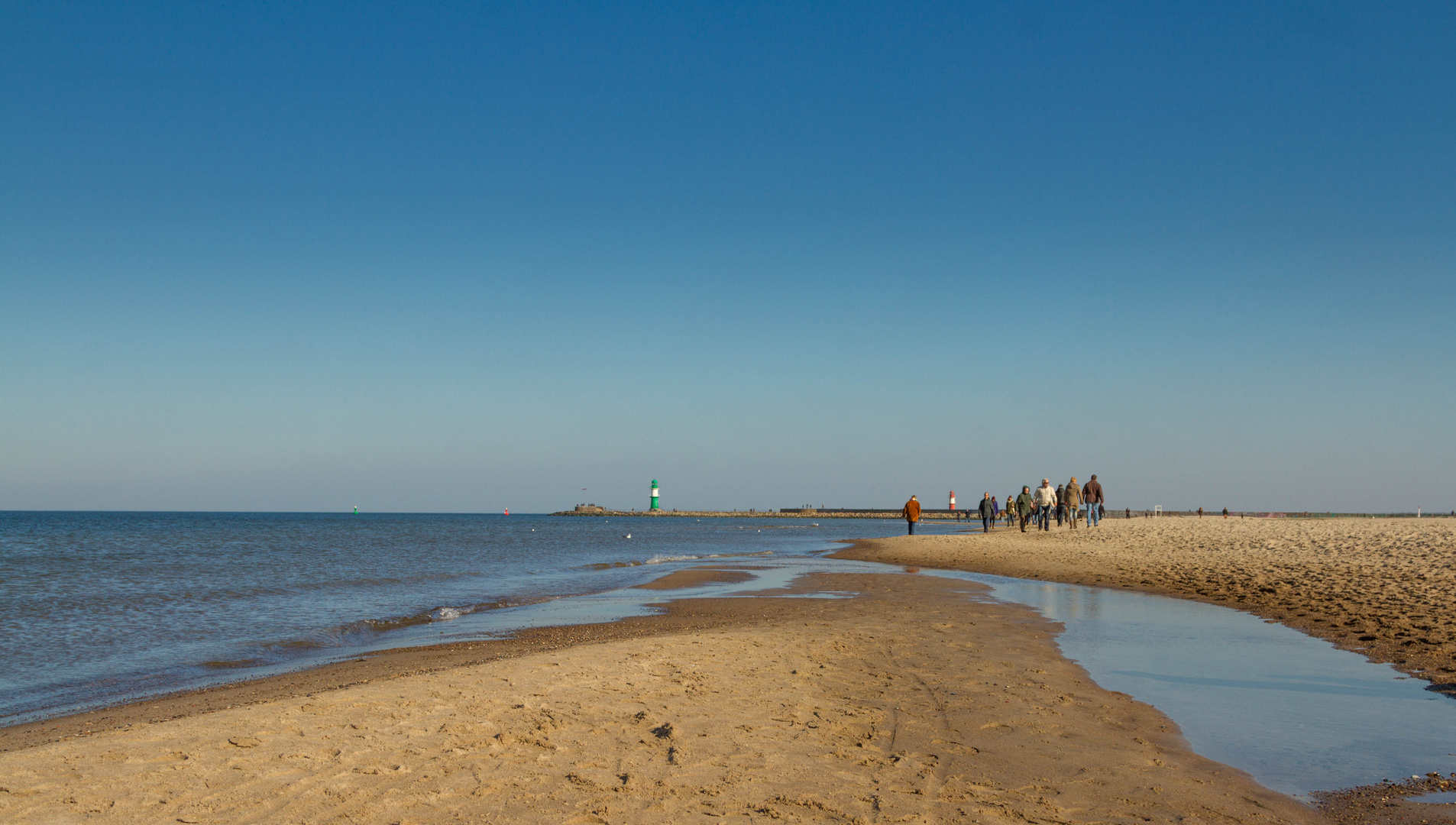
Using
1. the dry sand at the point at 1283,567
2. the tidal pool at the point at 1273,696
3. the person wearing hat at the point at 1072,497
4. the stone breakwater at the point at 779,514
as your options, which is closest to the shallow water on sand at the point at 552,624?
the tidal pool at the point at 1273,696

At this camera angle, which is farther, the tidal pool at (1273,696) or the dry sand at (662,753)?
the tidal pool at (1273,696)

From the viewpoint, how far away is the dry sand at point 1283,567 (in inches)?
459

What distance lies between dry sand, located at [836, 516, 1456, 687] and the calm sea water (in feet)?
36.4

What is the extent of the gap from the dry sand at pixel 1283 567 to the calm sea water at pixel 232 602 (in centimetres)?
1109

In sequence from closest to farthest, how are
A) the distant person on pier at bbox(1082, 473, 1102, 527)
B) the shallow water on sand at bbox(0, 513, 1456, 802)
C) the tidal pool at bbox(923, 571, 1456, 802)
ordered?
the tidal pool at bbox(923, 571, 1456, 802) < the shallow water on sand at bbox(0, 513, 1456, 802) < the distant person on pier at bbox(1082, 473, 1102, 527)

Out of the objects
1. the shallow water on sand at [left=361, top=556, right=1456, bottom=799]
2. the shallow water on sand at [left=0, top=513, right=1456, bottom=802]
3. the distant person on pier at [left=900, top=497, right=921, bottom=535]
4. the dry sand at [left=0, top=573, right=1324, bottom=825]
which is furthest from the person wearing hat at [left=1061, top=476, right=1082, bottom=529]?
the dry sand at [left=0, top=573, right=1324, bottom=825]

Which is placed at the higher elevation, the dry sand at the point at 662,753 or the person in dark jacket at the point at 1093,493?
the person in dark jacket at the point at 1093,493

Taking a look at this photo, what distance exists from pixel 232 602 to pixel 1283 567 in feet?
81.6

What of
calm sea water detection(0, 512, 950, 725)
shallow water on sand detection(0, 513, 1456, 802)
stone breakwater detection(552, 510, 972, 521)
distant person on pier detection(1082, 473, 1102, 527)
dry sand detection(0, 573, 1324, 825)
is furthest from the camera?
stone breakwater detection(552, 510, 972, 521)

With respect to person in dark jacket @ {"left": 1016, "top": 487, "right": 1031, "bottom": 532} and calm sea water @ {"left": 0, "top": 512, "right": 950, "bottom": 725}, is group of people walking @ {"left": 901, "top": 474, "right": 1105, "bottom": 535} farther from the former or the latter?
calm sea water @ {"left": 0, "top": 512, "right": 950, "bottom": 725}

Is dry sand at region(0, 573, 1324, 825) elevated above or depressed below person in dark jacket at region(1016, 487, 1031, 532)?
below

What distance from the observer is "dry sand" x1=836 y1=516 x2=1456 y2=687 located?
459 inches

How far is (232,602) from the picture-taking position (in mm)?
19688

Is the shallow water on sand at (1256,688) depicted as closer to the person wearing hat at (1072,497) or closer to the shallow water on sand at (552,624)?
the shallow water on sand at (552,624)
